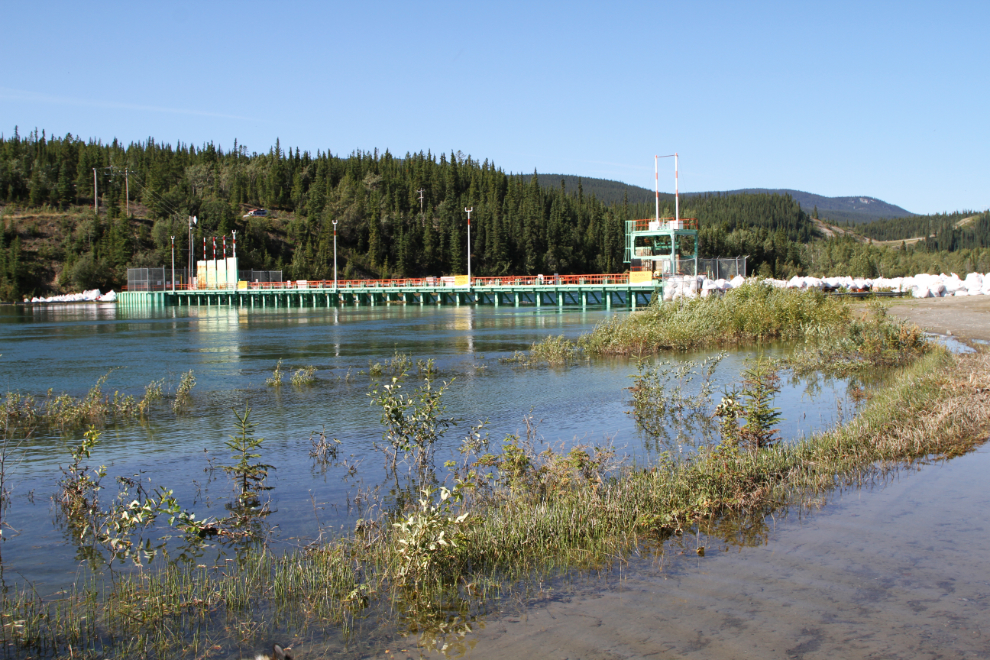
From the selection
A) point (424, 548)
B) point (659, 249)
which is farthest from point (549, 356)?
point (659, 249)

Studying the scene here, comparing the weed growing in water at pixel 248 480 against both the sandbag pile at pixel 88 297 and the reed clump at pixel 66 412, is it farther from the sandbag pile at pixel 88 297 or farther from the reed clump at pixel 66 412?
the sandbag pile at pixel 88 297

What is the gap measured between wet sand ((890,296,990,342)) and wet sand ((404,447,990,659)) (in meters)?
18.3

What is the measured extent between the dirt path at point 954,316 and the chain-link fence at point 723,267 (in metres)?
18.4

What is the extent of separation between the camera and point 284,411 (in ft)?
48.6

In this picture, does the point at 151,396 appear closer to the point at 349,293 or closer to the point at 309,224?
the point at 349,293

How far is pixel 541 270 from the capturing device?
109m

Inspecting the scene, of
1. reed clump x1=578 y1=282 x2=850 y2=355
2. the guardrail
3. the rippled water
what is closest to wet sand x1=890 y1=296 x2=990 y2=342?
reed clump x1=578 y1=282 x2=850 y2=355

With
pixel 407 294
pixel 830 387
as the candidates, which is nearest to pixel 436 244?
pixel 407 294

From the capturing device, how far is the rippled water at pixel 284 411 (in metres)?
8.55

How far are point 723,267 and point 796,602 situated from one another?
60.4 meters

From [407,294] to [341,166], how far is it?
231ft

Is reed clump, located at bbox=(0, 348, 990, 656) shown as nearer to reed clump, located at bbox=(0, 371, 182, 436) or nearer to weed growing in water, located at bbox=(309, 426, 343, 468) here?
weed growing in water, located at bbox=(309, 426, 343, 468)

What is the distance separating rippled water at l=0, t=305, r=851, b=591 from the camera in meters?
8.55

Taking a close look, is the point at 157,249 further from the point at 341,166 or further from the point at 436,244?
the point at 341,166
